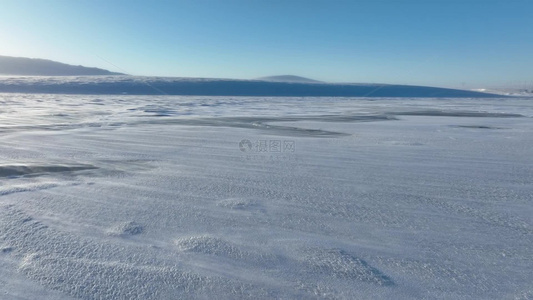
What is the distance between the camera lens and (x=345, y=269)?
2.22 meters

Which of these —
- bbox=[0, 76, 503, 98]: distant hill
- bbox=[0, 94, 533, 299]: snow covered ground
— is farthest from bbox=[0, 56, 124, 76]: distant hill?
bbox=[0, 94, 533, 299]: snow covered ground

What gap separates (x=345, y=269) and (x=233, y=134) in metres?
5.93

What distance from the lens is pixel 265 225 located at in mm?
2873

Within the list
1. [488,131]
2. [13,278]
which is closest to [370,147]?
[488,131]

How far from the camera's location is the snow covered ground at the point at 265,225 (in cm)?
206

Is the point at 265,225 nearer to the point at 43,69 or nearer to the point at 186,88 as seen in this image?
the point at 186,88

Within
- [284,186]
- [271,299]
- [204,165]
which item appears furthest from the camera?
[204,165]

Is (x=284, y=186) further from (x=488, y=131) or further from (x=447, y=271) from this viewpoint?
(x=488, y=131)

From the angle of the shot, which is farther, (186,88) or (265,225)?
(186,88)

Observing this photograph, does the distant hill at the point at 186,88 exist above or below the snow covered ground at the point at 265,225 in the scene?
above

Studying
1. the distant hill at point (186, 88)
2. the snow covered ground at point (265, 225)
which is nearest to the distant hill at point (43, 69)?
the distant hill at point (186, 88)

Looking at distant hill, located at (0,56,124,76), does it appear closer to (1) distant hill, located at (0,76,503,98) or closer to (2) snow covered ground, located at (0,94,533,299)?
(1) distant hill, located at (0,76,503,98)

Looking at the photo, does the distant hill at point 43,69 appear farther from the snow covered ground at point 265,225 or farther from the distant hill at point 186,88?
the snow covered ground at point 265,225

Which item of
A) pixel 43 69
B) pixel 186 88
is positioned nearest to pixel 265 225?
pixel 186 88
